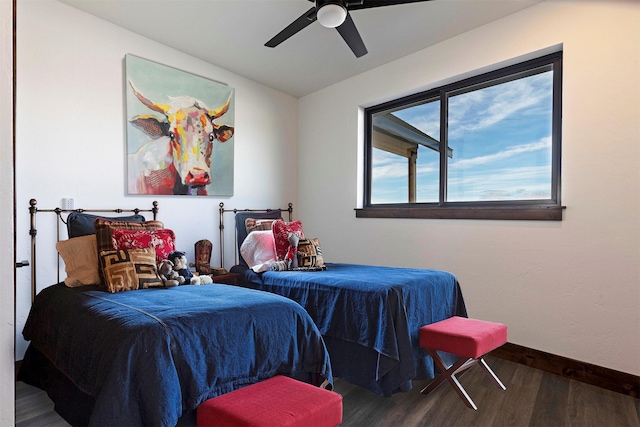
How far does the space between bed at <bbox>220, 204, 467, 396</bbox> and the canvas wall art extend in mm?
1495

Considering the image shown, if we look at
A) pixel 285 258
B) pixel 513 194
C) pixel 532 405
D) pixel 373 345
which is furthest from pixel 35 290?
pixel 513 194

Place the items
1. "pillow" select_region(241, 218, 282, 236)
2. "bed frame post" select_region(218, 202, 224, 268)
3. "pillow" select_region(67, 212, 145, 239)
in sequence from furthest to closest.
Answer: "bed frame post" select_region(218, 202, 224, 268), "pillow" select_region(241, 218, 282, 236), "pillow" select_region(67, 212, 145, 239)

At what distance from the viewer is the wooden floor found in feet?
6.47

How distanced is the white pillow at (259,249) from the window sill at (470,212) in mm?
1183

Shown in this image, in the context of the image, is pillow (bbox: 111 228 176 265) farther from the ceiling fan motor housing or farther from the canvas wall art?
the ceiling fan motor housing

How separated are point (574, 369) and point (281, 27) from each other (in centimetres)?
339

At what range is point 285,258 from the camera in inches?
121

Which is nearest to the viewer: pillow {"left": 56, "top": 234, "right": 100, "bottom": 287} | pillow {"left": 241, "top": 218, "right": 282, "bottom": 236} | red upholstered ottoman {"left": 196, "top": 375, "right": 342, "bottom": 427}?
red upholstered ottoman {"left": 196, "top": 375, "right": 342, "bottom": 427}

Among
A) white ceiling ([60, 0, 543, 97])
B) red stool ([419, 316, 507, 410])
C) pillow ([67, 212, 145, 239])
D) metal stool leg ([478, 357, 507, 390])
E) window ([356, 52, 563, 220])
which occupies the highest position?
white ceiling ([60, 0, 543, 97])

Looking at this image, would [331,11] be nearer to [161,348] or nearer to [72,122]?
[161,348]

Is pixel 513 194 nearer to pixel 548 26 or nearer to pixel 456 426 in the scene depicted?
pixel 548 26

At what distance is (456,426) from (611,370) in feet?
4.21

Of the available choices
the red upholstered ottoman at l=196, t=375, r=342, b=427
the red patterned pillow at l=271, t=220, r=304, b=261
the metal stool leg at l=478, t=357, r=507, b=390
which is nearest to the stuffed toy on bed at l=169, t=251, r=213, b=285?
the red patterned pillow at l=271, t=220, r=304, b=261

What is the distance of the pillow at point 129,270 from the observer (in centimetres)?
218
